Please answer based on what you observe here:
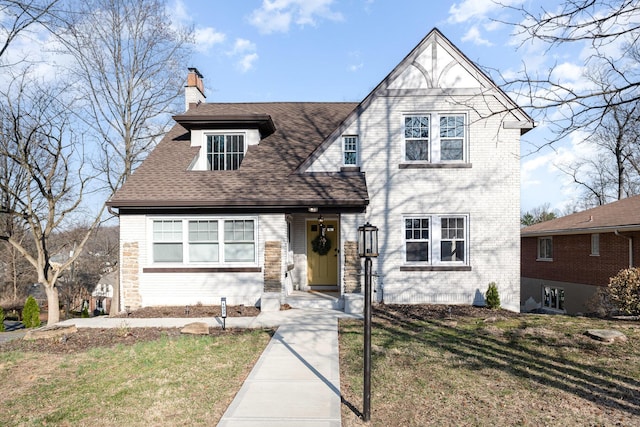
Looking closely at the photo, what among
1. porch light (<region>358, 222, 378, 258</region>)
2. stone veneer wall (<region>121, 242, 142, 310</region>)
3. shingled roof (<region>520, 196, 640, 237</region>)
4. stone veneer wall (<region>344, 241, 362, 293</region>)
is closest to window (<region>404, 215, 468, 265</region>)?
stone veneer wall (<region>344, 241, 362, 293</region>)

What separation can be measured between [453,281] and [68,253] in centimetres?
3481

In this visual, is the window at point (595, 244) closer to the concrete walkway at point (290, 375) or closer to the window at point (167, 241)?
the concrete walkway at point (290, 375)

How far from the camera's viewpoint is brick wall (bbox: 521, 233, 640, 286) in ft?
53.1

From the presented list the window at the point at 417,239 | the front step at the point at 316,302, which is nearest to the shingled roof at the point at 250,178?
the window at the point at 417,239

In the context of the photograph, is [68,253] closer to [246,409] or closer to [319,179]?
[319,179]

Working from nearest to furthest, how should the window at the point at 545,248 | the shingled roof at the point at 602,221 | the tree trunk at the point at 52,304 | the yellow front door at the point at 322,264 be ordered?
the yellow front door at the point at 322,264 < the tree trunk at the point at 52,304 < the shingled roof at the point at 602,221 < the window at the point at 545,248

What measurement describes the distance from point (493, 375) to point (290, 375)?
3.21 metres

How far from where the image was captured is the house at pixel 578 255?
52.5 feet

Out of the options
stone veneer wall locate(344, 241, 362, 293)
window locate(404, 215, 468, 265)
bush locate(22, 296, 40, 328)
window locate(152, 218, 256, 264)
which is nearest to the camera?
stone veneer wall locate(344, 241, 362, 293)

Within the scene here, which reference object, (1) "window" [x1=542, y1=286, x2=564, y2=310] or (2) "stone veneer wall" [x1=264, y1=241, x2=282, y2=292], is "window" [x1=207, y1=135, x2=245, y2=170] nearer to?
(2) "stone veneer wall" [x1=264, y1=241, x2=282, y2=292]

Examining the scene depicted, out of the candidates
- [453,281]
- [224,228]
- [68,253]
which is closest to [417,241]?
[453,281]

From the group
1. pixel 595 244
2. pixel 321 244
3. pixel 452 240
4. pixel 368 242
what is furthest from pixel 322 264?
pixel 595 244

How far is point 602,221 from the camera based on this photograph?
17.3 m

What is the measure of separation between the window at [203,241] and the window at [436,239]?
5.96 metres
